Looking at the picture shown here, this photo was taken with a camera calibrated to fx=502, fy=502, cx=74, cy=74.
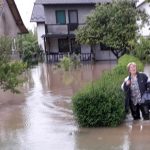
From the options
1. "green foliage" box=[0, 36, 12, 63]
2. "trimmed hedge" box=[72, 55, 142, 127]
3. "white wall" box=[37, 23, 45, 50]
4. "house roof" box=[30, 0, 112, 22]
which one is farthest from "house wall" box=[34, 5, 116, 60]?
"trimmed hedge" box=[72, 55, 142, 127]

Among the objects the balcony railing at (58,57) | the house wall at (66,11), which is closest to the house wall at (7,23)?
the balcony railing at (58,57)

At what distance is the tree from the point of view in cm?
2911

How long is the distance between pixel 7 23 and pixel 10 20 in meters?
0.79

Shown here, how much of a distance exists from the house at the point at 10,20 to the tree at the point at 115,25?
7515 millimetres

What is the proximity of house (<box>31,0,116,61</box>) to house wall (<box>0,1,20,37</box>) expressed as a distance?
22.5ft

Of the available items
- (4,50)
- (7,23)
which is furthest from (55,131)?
(7,23)

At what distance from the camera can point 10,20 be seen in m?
37.9

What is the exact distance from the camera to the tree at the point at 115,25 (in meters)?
29.1

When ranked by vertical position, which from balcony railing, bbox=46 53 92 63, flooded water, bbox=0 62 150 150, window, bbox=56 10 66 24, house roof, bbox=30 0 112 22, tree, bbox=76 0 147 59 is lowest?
flooded water, bbox=0 62 150 150

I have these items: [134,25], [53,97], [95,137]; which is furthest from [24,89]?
[95,137]

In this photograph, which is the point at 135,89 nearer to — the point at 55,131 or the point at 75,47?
the point at 55,131

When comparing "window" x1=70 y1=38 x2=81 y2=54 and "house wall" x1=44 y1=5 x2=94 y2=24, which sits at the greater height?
"house wall" x1=44 y1=5 x2=94 y2=24

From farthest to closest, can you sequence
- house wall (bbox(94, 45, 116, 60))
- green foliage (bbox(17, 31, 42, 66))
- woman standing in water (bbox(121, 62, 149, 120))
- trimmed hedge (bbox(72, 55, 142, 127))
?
house wall (bbox(94, 45, 116, 60)), green foliage (bbox(17, 31, 42, 66)), woman standing in water (bbox(121, 62, 149, 120)), trimmed hedge (bbox(72, 55, 142, 127))

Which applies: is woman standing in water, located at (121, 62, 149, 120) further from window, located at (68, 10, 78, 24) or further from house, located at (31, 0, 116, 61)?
window, located at (68, 10, 78, 24)
